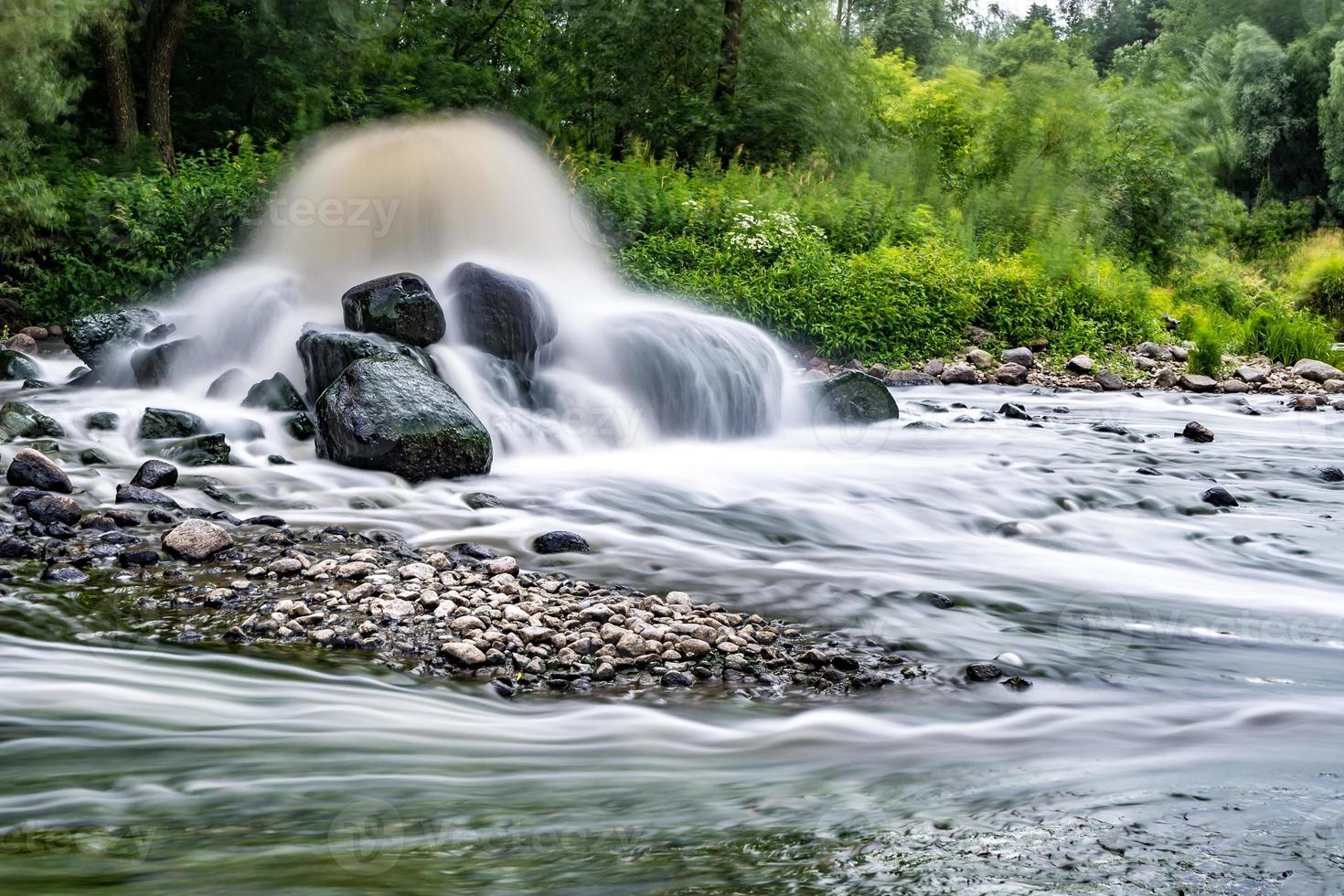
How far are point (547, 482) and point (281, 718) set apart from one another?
3928 millimetres

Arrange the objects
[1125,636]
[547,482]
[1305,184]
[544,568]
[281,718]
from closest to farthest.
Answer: [281,718] < [1125,636] < [544,568] < [547,482] < [1305,184]

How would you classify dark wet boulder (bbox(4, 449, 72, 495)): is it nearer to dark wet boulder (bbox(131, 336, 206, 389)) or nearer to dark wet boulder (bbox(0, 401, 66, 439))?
dark wet boulder (bbox(0, 401, 66, 439))

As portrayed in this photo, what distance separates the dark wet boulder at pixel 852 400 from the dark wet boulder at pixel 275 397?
183 inches

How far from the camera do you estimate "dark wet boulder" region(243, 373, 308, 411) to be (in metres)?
8.57

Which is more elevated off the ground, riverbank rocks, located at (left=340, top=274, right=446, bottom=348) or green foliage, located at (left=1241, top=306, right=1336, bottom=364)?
riverbank rocks, located at (left=340, top=274, right=446, bottom=348)

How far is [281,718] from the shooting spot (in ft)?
11.5

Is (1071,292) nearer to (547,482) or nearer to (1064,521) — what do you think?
(1064,521)

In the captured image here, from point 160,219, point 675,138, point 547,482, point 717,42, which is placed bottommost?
point 547,482

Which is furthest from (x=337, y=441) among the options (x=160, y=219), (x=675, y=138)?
(x=675, y=138)

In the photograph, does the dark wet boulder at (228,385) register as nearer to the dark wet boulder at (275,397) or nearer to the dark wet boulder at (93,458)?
the dark wet boulder at (275,397)

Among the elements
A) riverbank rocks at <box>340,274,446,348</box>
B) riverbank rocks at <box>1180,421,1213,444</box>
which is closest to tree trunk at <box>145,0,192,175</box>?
riverbank rocks at <box>340,274,446,348</box>

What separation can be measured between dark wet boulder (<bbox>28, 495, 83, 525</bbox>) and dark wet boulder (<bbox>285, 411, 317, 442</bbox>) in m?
2.37

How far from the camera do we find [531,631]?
13.9 feet

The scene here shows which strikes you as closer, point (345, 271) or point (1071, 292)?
point (345, 271)
